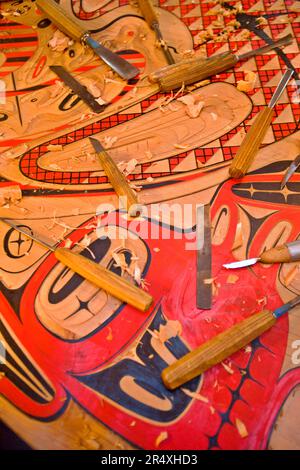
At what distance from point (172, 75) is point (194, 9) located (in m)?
0.40

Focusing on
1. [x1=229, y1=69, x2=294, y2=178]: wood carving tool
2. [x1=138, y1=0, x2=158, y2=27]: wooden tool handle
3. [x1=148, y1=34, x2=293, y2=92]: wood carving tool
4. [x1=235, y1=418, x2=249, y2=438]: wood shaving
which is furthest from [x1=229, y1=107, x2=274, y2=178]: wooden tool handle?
[x1=235, y1=418, x2=249, y2=438]: wood shaving

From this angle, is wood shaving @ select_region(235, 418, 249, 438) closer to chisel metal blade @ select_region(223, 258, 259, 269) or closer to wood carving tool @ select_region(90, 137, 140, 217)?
chisel metal blade @ select_region(223, 258, 259, 269)

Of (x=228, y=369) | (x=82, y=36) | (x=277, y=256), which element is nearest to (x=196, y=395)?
(x=228, y=369)

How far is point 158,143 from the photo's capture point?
1.49 m

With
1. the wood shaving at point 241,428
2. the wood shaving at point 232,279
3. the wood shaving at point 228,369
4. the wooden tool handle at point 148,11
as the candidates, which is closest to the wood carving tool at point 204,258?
the wood shaving at point 232,279

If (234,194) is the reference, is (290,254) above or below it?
below

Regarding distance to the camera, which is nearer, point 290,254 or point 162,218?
point 290,254

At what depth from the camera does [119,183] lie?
Result: 4.55ft

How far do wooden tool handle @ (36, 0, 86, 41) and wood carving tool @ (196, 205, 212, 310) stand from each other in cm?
80

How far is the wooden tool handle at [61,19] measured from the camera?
1668 mm

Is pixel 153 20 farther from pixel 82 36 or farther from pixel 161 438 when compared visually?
pixel 161 438

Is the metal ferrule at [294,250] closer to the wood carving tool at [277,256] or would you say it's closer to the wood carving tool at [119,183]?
the wood carving tool at [277,256]
